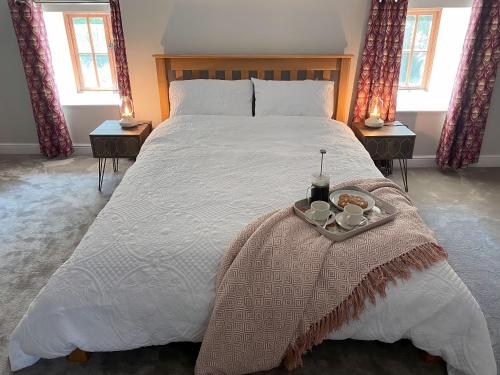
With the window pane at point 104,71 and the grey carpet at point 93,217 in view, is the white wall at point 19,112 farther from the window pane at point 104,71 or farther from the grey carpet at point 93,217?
the window pane at point 104,71

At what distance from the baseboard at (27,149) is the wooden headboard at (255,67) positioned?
3.79ft

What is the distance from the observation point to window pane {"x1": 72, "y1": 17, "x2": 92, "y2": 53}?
150 inches

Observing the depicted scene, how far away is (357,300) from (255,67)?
2.42 metres

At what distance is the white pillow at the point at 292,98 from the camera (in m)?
3.15

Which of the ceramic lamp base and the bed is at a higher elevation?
the ceramic lamp base

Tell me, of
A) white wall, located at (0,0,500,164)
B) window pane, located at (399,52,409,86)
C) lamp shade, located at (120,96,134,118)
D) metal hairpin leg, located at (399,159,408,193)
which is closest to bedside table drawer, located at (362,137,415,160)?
metal hairpin leg, located at (399,159,408,193)

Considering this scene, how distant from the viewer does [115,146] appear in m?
3.20

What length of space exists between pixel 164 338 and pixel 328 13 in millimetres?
2846

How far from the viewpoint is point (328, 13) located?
127 inches

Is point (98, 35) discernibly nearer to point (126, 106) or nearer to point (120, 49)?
point (120, 49)

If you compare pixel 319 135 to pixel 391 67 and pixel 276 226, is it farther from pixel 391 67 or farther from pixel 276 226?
pixel 276 226

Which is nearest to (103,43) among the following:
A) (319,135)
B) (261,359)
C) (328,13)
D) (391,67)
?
(328,13)

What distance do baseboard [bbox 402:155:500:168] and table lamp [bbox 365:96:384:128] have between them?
657 millimetres

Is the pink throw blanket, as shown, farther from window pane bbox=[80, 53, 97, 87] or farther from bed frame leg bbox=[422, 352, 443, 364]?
window pane bbox=[80, 53, 97, 87]
